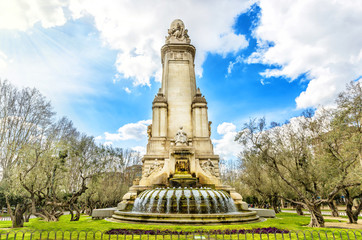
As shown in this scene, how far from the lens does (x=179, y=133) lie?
67.1 ft

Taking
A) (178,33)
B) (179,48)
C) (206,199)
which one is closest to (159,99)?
(179,48)

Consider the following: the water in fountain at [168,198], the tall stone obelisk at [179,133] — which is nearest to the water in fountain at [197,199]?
the water in fountain at [168,198]

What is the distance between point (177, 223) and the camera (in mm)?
10641

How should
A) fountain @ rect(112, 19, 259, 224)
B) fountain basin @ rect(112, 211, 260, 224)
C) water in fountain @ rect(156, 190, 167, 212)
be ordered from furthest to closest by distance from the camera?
water in fountain @ rect(156, 190, 167, 212) → fountain @ rect(112, 19, 259, 224) → fountain basin @ rect(112, 211, 260, 224)

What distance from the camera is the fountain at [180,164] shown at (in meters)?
12.2

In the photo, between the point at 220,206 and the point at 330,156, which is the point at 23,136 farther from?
the point at 330,156

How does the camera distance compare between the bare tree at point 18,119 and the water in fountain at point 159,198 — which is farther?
the bare tree at point 18,119

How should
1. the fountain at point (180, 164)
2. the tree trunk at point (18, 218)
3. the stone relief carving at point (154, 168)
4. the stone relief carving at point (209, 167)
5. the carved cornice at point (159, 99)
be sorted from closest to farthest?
the tree trunk at point (18, 218), the fountain at point (180, 164), the stone relief carving at point (154, 168), the stone relief carving at point (209, 167), the carved cornice at point (159, 99)

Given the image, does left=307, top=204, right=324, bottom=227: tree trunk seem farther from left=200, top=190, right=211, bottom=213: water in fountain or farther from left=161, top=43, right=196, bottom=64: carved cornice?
left=161, top=43, right=196, bottom=64: carved cornice

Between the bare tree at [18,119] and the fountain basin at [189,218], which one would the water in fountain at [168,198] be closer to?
the fountain basin at [189,218]

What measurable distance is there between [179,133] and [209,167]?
4082 mm

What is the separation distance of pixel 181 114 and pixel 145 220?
13418 mm

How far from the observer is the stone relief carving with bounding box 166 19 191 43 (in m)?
26.4

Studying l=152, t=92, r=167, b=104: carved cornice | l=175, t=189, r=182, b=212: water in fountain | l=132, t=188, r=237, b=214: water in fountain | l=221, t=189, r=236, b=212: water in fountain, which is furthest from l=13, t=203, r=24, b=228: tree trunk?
l=152, t=92, r=167, b=104: carved cornice
